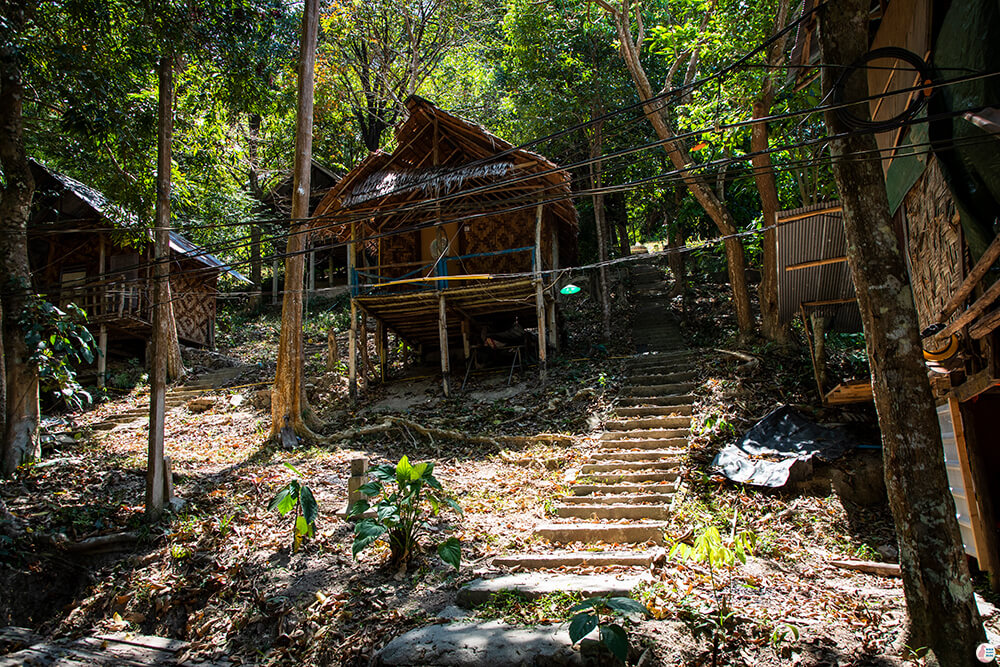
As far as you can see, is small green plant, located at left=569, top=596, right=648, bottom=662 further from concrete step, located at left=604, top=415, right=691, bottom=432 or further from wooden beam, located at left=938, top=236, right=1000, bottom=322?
concrete step, located at left=604, top=415, right=691, bottom=432

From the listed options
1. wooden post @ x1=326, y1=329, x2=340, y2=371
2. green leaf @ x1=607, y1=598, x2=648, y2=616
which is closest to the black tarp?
green leaf @ x1=607, y1=598, x2=648, y2=616

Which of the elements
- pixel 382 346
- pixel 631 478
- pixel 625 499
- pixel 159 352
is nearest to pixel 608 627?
pixel 625 499

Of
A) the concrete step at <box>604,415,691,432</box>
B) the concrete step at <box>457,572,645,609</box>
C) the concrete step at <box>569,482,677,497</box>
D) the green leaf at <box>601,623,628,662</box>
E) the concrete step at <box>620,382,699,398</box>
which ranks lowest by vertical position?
the concrete step at <box>457,572,645,609</box>

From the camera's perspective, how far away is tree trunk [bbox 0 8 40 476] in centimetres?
857

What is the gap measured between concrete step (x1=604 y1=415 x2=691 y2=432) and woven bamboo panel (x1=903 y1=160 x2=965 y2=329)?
3.93 m

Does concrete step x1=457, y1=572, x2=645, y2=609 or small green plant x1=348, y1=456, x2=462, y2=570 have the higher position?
small green plant x1=348, y1=456, x2=462, y2=570

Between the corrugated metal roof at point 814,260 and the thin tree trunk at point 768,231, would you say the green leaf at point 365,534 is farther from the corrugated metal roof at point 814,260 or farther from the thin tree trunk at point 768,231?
the thin tree trunk at point 768,231

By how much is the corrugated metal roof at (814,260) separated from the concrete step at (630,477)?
330cm

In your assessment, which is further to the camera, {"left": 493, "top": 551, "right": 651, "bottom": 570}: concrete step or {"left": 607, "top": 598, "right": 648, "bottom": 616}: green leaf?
{"left": 493, "top": 551, "right": 651, "bottom": 570}: concrete step

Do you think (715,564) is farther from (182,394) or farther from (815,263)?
(182,394)

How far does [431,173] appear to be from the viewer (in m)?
13.5

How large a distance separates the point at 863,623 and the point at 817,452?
3578 mm

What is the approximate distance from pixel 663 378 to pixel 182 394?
A: 12260mm

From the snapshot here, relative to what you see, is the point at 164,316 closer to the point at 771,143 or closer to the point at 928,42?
the point at 928,42
